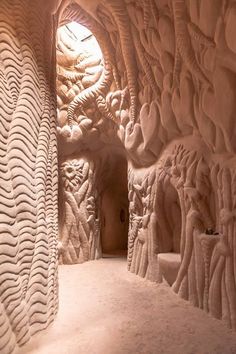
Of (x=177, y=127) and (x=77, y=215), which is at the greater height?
(x=177, y=127)

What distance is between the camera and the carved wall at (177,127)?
2354 mm

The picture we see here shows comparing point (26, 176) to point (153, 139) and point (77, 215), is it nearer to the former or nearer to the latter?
point (153, 139)

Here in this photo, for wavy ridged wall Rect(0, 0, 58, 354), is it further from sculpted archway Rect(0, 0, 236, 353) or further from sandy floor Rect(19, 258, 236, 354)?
sandy floor Rect(19, 258, 236, 354)

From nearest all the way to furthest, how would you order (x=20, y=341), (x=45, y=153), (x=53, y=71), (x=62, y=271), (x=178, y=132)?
(x=20, y=341) → (x=45, y=153) → (x=53, y=71) → (x=178, y=132) → (x=62, y=271)

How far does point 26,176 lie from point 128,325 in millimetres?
1305

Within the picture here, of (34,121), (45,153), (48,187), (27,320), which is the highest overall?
(34,121)

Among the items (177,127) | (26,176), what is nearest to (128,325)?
(26,176)

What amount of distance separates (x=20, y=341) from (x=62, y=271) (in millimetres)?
2184

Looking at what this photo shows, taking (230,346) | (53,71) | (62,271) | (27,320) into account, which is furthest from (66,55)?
(230,346)

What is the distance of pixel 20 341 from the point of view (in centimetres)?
197

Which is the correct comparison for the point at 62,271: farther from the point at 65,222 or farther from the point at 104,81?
the point at 104,81

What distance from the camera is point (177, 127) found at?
3164 mm

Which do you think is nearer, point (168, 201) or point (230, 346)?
point (230, 346)

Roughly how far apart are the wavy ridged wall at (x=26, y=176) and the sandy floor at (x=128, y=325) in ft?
0.65
